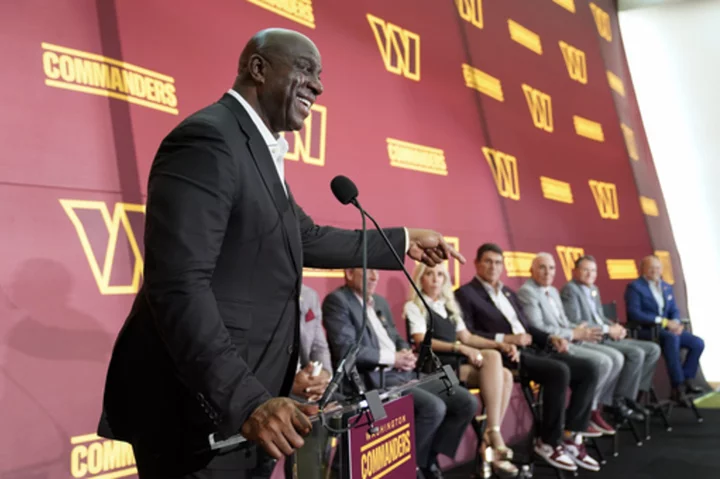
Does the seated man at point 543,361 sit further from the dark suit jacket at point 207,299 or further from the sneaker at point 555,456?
the dark suit jacket at point 207,299

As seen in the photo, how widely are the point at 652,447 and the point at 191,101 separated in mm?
4203

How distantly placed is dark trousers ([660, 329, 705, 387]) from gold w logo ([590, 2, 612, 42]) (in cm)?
383

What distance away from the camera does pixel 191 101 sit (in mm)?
3688

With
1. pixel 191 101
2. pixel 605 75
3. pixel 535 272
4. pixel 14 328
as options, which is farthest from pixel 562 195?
pixel 14 328

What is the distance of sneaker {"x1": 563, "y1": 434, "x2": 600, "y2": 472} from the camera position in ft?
16.5

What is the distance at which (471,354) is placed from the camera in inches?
176

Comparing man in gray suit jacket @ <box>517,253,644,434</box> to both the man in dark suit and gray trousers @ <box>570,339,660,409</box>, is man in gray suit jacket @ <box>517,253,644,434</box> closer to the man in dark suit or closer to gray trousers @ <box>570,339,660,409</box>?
gray trousers @ <box>570,339,660,409</box>

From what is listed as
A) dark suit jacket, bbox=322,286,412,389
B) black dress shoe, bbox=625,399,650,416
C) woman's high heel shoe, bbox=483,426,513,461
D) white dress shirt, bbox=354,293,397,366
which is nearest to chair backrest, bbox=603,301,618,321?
black dress shoe, bbox=625,399,650,416

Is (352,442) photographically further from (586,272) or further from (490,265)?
(586,272)

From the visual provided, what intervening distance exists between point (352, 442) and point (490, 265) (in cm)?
378

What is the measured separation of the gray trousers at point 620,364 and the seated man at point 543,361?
0.17m

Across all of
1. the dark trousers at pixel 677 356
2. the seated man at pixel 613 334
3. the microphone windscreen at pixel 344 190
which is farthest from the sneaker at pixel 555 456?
the microphone windscreen at pixel 344 190

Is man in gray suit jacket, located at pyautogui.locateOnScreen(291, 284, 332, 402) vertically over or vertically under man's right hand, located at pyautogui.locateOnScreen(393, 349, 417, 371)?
over

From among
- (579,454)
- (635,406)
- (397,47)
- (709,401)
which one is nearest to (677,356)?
(635,406)
